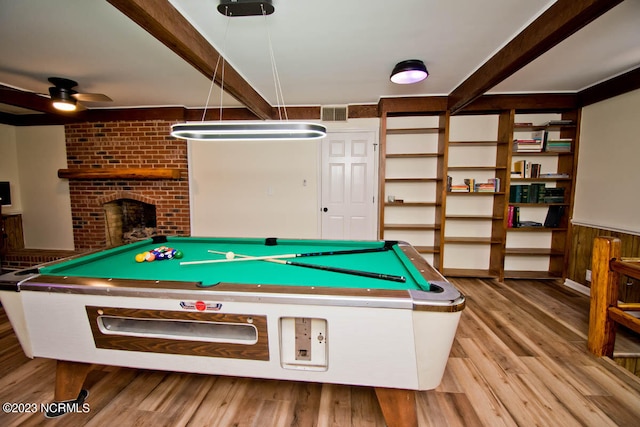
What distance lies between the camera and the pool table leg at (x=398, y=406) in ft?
4.34

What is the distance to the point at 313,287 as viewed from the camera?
1.34 m

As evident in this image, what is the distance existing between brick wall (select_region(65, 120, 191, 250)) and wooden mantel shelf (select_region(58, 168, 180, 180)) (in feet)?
0.45

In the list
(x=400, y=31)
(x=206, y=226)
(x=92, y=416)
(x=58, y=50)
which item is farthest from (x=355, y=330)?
(x=206, y=226)

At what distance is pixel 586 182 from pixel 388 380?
3.68 meters

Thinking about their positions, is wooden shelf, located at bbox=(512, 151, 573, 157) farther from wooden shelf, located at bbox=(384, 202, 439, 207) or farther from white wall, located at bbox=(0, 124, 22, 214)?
white wall, located at bbox=(0, 124, 22, 214)

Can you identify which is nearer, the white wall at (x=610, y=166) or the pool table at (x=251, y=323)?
the pool table at (x=251, y=323)

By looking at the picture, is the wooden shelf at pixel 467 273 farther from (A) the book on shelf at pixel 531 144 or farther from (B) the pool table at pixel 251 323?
(B) the pool table at pixel 251 323

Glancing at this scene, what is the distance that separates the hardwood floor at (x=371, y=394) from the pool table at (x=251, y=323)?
0.87 feet

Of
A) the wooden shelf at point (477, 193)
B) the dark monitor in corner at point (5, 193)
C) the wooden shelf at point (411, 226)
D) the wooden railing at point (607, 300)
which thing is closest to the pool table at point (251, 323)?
the wooden railing at point (607, 300)

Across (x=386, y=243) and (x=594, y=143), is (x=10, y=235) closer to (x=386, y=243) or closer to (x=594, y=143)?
(x=386, y=243)

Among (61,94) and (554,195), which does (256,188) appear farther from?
(554,195)

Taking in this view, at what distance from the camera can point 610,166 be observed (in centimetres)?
296

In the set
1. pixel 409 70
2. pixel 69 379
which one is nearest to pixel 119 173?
pixel 69 379

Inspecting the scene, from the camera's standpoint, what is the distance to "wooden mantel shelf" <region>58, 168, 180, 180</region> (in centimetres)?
387
